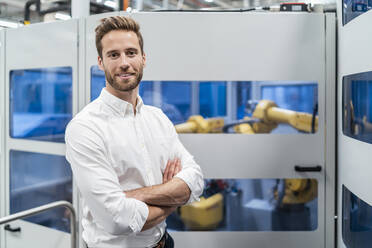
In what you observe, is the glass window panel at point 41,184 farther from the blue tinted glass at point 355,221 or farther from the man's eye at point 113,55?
the blue tinted glass at point 355,221

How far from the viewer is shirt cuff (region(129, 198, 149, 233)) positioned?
110cm

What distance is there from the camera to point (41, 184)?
2.31m

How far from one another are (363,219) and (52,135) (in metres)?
1.92

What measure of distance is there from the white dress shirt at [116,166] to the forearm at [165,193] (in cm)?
3

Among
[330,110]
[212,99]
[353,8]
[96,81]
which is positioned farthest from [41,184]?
[353,8]

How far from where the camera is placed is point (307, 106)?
197cm

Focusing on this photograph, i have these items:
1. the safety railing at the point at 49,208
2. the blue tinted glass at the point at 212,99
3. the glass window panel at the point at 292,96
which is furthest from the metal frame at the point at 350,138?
the safety railing at the point at 49,208

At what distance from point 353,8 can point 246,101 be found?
2.41ft

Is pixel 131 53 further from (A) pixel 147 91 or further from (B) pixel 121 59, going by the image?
(A) pixel 147 91

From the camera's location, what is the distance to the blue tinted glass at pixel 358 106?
1515 mm

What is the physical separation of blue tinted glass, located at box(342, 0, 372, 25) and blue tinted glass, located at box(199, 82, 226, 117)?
745mm

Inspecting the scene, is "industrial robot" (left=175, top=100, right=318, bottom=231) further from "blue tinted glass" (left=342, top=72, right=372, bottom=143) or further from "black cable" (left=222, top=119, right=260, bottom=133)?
"blue tinted glass" (left=342, top=72, right=372, bottom=143)

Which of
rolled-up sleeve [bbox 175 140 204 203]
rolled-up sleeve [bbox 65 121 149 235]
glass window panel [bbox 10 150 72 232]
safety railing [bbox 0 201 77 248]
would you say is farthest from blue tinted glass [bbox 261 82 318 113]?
glass window panel [bbox 10 150 72 232]

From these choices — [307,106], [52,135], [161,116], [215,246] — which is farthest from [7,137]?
[307,106]
